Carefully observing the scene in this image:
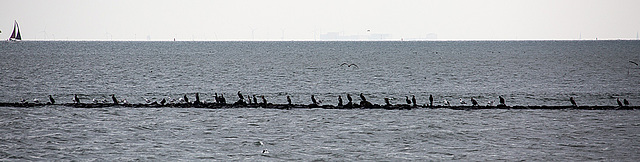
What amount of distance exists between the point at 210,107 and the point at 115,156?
58.8ft

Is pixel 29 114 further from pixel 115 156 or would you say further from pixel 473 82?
pixel 473 82

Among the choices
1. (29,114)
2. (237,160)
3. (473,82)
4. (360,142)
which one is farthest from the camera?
(473,82)

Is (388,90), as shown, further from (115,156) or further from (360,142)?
(115,156)

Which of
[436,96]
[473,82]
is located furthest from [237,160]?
[473,82]

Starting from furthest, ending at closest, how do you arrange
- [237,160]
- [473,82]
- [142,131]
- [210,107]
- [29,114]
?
[473,82]
[210,107]
[29,114]
[142,131]
[237,160]

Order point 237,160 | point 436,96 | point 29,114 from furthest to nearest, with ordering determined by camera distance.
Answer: point 436,96
point 29,114
point 237,160

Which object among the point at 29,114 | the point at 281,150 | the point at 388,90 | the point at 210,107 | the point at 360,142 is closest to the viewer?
the point at 281,150

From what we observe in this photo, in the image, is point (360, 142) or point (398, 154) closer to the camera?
point (398, 154)

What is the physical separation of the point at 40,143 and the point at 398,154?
18197 mm

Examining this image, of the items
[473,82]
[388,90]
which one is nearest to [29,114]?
[388,90]

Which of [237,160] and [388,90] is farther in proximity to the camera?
[388,90]

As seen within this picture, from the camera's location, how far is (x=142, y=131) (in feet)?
126

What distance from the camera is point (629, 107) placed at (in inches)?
1876

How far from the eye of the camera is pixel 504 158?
30.7 m
